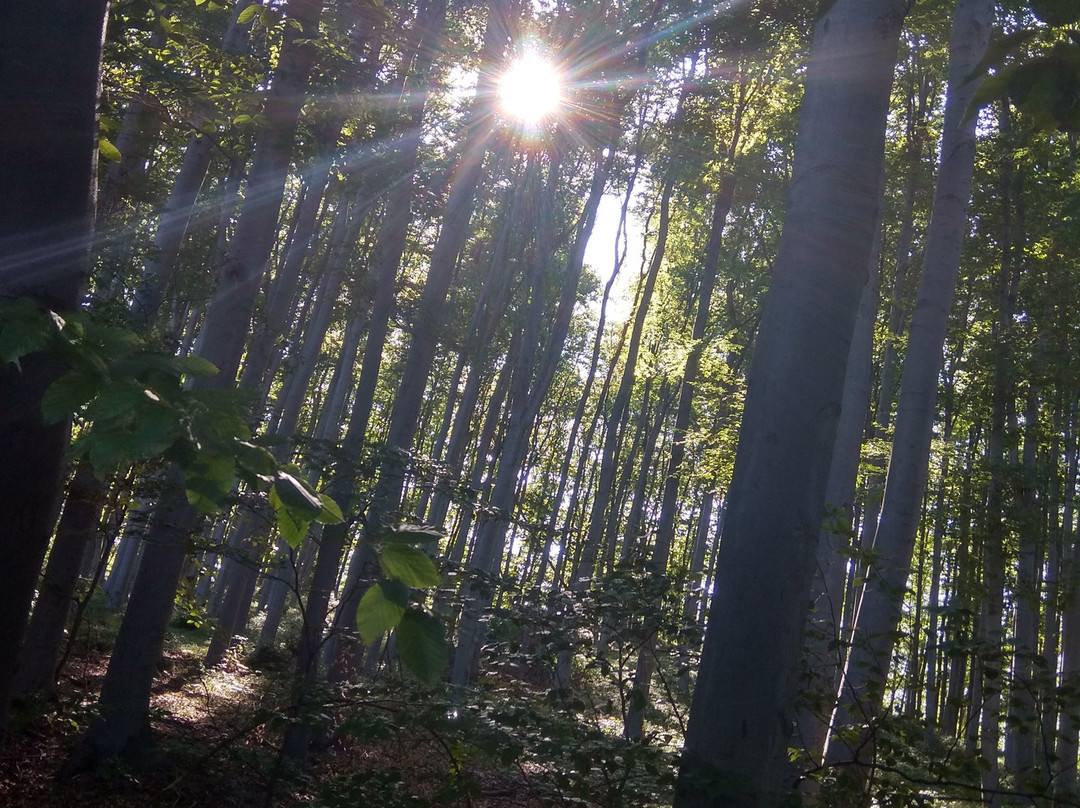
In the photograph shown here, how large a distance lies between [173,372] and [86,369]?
0.14 metres

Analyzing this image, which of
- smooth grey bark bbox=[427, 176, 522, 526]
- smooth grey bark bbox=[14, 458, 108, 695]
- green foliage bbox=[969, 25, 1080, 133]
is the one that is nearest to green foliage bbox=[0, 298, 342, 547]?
green foliage bbox=[969, 25, 1080, 133]

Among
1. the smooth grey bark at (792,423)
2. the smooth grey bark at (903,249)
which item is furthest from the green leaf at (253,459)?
the smooth grey bark at (903,249)

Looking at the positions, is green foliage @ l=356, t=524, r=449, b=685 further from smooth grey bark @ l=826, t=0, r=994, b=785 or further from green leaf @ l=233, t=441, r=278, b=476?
smooth grey bark @ l=826, t=0, r=994, b=785

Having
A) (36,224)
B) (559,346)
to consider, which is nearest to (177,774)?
(36,224)

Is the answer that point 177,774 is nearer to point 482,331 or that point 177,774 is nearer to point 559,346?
point 559,346

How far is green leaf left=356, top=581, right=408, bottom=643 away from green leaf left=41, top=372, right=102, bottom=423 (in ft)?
1.69

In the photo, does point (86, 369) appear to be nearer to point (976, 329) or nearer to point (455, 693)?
point (455, 693)

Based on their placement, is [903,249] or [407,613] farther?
[903,249]

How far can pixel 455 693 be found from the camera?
4.13m

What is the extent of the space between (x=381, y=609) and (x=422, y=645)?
9 cm

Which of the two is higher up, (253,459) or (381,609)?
(253,459)

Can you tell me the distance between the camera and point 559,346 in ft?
52.6

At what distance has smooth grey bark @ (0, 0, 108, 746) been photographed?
5.02 feet

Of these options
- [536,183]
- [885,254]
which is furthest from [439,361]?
[885,254]
